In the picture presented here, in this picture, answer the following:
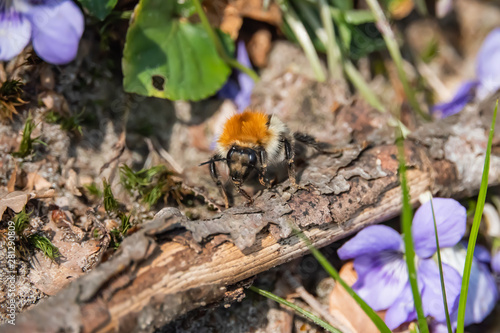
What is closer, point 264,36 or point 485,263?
point 485,263

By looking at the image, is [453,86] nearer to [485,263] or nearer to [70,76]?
[485,263]

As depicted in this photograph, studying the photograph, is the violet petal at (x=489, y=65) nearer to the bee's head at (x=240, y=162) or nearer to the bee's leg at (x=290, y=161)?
the bee's leg at (x=290, y=161)

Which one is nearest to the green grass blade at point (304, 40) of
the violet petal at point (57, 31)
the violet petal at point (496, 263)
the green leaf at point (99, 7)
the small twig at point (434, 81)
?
the small twig at point (434, 81)

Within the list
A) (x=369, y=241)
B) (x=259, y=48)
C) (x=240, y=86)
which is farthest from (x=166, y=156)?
(x=369, y=241)

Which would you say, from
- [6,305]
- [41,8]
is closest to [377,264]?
[6,305]

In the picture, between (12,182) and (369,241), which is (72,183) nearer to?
(12,182)

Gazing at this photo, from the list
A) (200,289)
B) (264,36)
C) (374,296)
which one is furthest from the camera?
(264,36)

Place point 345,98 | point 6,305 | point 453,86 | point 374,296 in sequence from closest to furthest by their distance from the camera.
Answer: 1. point 6,305
2. point 374,296
3. point 345,98
4. point 453,86
